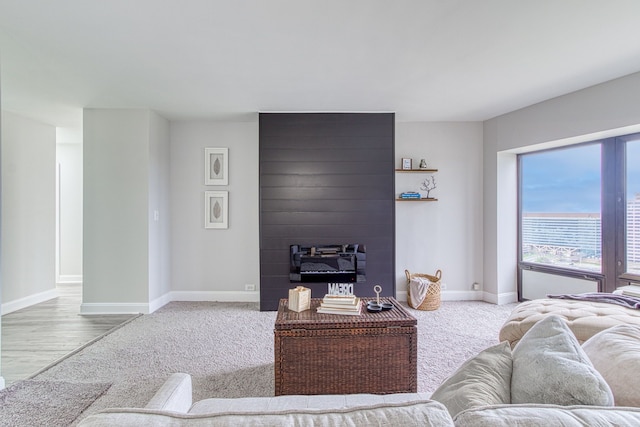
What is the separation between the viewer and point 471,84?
3.41 metres

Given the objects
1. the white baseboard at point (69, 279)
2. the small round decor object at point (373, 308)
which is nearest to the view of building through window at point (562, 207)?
the small round decor object at point (373, 308)

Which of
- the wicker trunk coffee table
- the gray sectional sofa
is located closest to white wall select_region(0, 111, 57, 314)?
the wicker trunk coffee table

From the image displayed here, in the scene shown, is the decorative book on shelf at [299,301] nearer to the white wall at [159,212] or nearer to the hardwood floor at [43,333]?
the hardwood floor at [43,333]

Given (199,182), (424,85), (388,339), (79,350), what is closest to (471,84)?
(424,85)

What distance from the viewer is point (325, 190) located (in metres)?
4.32

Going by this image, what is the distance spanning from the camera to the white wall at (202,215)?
189 inches

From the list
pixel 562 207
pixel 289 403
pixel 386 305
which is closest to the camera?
pixel 289 403

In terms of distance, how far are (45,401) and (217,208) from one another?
289cm

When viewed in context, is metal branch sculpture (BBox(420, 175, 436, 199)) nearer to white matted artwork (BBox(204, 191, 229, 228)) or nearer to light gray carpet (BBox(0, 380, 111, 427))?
white matted artwork (BBox(204, 191, 229, 228))

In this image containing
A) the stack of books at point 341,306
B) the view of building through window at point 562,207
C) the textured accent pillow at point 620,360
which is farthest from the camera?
the view of building through window at point 562,207

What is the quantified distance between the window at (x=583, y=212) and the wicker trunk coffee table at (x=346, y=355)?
114 inches

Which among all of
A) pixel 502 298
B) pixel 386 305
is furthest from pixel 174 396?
pixel 502 298

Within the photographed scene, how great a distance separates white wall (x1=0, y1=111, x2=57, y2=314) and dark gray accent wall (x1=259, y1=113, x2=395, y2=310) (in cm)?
335

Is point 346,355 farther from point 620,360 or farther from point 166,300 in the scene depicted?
point 166,300
